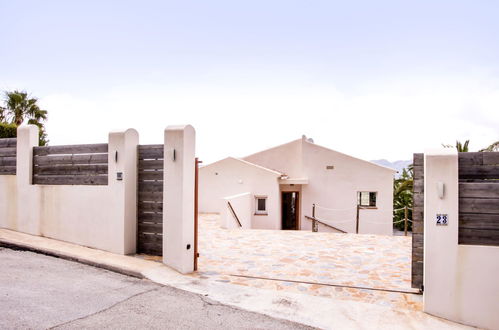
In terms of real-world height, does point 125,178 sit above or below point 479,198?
above

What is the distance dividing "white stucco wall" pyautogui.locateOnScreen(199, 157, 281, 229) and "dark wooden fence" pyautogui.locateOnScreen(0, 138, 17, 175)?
12.3m

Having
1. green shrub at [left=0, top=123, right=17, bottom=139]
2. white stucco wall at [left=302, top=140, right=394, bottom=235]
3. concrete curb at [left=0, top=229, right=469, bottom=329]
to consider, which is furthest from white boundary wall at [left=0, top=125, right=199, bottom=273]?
white stucco wall at [left=302, top=140, right=394, bottom=235]

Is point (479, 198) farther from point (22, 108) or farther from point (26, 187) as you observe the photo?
point (22, 108)

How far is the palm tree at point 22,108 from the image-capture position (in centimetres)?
2441

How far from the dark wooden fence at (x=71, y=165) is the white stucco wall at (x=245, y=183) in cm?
1257

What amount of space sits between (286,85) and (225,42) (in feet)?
20.1

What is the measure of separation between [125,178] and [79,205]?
162 centimetres

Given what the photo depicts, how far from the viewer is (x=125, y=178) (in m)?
7.52

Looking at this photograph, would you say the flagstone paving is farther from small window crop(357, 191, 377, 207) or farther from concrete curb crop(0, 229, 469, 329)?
small window crop(357, 191, 377, 207)

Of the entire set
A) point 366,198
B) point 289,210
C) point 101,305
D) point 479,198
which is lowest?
point 289,210

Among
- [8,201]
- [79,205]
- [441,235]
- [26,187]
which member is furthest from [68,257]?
[441,235]

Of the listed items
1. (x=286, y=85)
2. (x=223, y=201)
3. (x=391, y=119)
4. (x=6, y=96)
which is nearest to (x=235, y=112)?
(x=286, y=85)

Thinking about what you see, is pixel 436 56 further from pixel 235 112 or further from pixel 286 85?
pixel 235 112

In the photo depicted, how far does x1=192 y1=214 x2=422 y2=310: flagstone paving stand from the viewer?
20.4 ft
